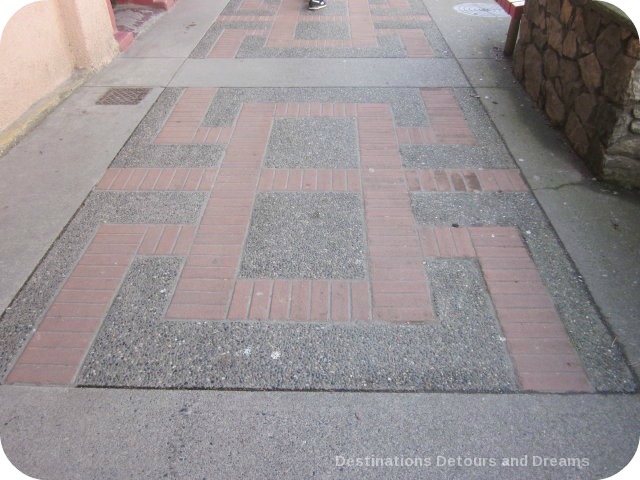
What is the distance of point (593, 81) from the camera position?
3750mm

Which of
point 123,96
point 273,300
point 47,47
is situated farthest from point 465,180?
→ point 47,47

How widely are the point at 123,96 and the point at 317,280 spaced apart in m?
3.34

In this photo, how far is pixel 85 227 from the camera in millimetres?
3316

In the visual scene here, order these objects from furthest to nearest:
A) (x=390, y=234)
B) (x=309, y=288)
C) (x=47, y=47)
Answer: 1. (x=47, y=47)
2. (x=390, y=234)
3. (x=309, y=288)

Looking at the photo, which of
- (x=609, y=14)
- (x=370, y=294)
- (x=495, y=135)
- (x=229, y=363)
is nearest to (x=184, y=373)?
(x=229, y=363)

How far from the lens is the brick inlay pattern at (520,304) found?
2.37 meters

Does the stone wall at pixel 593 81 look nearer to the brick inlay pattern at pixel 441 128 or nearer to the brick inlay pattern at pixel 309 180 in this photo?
the brick inlay pattern at pixel 441 128

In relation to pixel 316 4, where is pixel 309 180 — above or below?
below

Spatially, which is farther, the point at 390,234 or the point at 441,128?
the point at 441,128

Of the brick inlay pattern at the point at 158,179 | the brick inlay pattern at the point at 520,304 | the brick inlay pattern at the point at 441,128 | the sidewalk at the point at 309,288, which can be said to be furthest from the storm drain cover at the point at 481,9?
the brick inlay pattern at the point at 158,179

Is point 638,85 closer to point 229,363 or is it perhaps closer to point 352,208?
point 352,208

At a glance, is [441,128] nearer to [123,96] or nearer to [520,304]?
[520,304]

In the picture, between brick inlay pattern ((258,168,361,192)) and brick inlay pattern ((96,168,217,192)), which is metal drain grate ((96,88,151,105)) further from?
brick inlay pattern ((258,168,361,192))

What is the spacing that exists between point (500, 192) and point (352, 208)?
1081 millimetres
